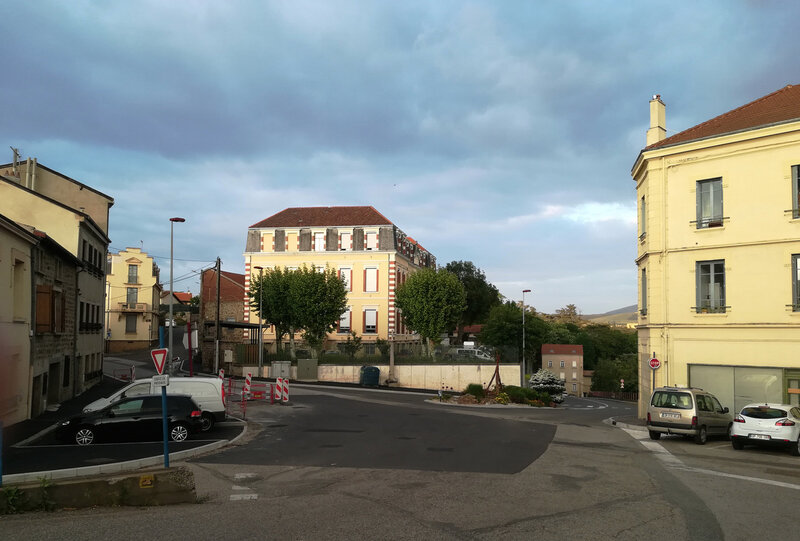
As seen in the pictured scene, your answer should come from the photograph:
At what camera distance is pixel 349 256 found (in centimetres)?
6456

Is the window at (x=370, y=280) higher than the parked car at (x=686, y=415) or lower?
higher

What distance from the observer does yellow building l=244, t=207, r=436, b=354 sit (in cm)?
6378

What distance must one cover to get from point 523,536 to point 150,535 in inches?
195

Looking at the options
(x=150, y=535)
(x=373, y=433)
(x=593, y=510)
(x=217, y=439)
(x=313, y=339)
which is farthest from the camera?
(x=313, y=339)

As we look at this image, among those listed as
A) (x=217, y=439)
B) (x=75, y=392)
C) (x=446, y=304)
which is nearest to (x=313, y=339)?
(x=446, y=304)

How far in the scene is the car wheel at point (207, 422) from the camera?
66.7ft

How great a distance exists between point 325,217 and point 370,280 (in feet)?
28.1

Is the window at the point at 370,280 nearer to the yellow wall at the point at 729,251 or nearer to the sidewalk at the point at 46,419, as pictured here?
the sidewalk at the point at 46,419

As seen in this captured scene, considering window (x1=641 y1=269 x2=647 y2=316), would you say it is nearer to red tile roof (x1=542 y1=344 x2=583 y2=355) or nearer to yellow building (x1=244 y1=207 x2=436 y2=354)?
yellow building (x1=244 y1=207 x2=436 y2=354)

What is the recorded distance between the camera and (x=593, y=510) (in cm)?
1002

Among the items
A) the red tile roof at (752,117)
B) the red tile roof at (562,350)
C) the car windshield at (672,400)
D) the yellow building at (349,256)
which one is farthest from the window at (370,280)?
the car windshield at (672,400)

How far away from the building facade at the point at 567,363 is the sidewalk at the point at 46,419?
7071cm

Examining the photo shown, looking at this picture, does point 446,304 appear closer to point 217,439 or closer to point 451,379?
point 451,379

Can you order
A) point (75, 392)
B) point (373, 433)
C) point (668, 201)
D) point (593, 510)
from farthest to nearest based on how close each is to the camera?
point (75, 392) → point (668, 201) → point (373, 433) → point (593, 510)
